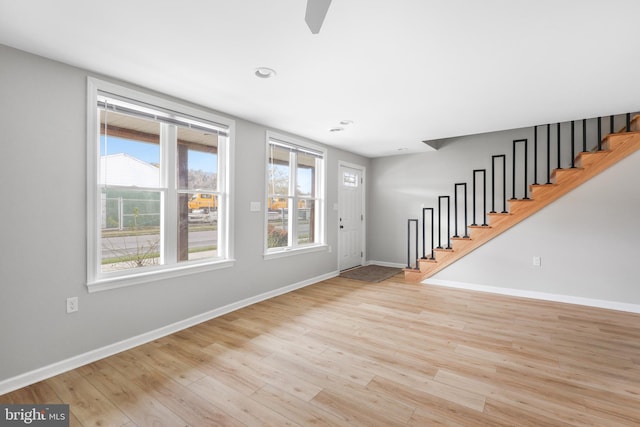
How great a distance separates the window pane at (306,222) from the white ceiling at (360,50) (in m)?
1.82

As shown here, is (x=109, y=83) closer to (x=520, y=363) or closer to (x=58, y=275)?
(x=58, y=275)

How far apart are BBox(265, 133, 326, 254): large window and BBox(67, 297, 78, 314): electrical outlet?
6.88 ft

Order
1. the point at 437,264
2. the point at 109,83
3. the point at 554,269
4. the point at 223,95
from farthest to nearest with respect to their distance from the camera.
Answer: the point at 437,264
the point at 554,269
the point at 223,95
the point at 109,83

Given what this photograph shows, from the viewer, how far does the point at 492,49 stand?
2135mm

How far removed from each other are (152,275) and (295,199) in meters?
2.35

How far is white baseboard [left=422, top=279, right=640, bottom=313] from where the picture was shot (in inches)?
145

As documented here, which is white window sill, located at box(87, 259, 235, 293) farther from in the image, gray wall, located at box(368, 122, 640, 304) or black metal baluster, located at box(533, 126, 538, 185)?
black metal baluster, located at box(533, 126, 538, 185)

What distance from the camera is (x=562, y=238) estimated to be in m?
4.04

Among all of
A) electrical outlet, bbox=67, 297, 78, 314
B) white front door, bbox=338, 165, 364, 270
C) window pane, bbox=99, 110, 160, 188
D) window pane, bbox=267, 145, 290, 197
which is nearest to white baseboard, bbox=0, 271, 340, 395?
electrical outlet, bbox=67, 297, 78, 314

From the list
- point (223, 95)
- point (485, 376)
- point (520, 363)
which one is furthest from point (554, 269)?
point (223, 95)

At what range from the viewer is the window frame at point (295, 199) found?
4.02 metres

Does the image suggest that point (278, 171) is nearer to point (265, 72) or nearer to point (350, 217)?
point (265, 72)

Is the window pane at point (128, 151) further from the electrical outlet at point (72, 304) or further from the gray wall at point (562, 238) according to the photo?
the gray wall at point (562, 238)

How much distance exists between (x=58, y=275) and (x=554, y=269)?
18.5 ft
